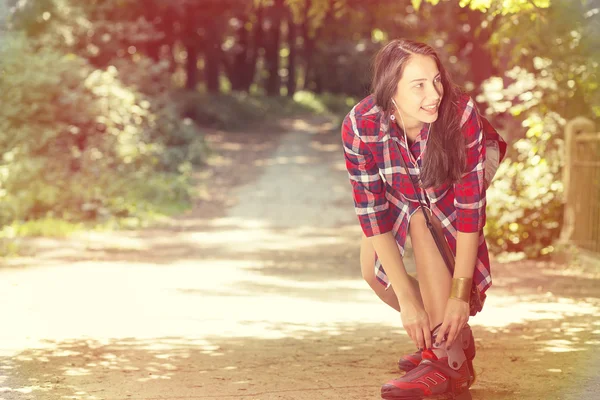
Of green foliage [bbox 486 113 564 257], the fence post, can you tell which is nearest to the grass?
green foliage [bbox 486 113 564 257]

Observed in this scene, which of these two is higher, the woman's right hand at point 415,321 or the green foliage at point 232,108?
the green foliage at point 232,108

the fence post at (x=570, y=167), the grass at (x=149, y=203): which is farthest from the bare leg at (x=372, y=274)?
the grass at (x=149, y=203)

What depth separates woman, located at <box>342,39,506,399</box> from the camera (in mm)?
4391

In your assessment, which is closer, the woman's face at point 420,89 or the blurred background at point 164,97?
the woman's face at point 420,89

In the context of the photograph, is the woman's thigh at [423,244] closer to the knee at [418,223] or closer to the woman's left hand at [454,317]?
the knee at [418,223]

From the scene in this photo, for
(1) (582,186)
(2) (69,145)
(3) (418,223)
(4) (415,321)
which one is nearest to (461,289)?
(4) (415,321)

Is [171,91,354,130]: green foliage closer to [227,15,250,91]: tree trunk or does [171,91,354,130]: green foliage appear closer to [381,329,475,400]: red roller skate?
[227,15,250,91]: tree trunk

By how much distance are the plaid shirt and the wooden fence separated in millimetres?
6947

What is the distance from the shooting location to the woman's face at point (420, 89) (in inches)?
173

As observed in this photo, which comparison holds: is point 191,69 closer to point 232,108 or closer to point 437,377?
point 232,108

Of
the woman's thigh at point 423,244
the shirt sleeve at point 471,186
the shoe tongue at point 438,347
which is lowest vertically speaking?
the shoe tongue at point 438,347

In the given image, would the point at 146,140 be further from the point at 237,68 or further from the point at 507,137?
the point at 237,68

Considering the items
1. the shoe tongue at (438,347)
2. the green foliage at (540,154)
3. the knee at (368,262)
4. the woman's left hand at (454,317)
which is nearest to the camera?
the woman's left hand at (454,317)

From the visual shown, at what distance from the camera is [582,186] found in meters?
11.4
